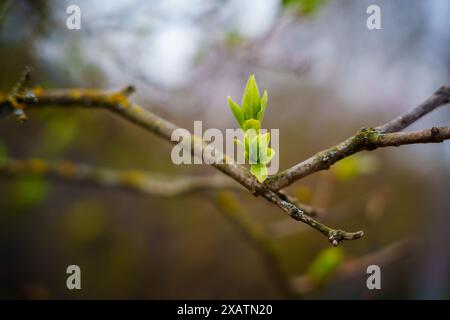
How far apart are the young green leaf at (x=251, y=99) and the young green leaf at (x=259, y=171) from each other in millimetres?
98

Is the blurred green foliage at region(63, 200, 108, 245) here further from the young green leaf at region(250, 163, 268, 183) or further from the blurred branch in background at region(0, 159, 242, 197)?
the young green leaf at region(250, 163, 268, 183)

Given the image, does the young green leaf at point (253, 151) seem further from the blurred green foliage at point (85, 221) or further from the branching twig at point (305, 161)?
the blurred green foliage at point (85, 221)

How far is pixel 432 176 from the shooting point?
269 cm

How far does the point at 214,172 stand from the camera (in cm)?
262

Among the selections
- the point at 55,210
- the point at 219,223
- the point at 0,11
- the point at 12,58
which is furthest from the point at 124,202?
the point at 0,11

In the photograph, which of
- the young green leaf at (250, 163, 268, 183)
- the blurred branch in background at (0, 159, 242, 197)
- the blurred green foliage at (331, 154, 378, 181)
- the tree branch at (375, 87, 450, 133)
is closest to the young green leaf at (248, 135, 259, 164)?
the young green leaf at (250, 163, 268, 183)

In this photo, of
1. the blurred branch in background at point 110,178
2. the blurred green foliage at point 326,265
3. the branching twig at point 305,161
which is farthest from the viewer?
the blurred branch in background at point 110,178

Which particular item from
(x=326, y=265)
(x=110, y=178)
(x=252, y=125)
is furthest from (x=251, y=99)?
(x=110, y=178)

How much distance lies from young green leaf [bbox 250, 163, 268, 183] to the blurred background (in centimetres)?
106

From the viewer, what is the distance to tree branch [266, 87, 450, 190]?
1.89 ft

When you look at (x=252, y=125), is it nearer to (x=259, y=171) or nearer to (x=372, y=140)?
(x=259, y=171)

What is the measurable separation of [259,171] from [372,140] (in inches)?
8.1

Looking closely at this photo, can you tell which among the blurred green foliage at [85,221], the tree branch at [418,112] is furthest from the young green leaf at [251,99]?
the blurred green foliage at [85,221]

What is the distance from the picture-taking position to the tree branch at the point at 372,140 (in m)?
0.57
